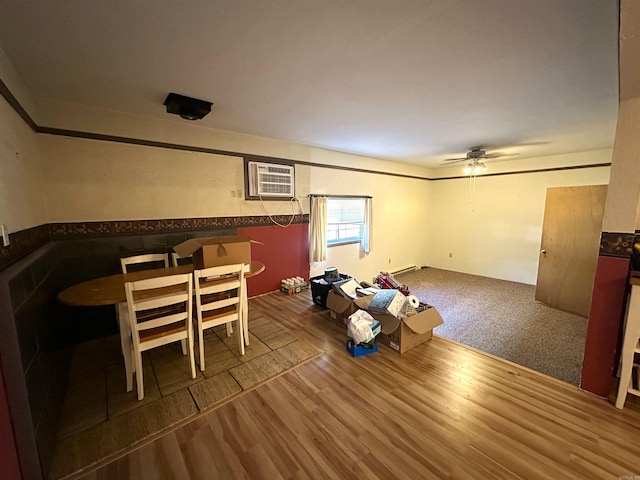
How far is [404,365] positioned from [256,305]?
81.3 inches

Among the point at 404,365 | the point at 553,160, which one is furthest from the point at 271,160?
the point at 553,160

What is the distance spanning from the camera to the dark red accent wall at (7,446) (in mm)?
989

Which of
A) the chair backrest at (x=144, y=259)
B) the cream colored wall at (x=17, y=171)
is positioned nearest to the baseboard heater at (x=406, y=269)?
the chair backrest at (x=144, y=259)

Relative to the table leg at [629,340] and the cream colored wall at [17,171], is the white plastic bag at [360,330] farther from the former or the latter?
the cream colored wall at [17,171]

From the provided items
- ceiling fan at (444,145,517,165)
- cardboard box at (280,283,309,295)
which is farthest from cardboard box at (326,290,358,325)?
ceiling fan at (444,145,517,165)

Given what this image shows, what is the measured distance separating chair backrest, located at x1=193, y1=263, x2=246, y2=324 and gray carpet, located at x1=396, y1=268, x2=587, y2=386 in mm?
2437

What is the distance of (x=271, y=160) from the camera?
371 centimetres

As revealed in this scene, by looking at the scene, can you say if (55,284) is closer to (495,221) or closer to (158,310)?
(158,310)

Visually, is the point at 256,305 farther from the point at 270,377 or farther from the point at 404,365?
the point at 404,365

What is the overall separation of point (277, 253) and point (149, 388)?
2.33 meters

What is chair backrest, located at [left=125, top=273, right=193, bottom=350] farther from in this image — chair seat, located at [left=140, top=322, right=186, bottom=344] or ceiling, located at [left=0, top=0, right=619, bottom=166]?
ceiling, located at [left=0, top=0, right=619, bottom=166]

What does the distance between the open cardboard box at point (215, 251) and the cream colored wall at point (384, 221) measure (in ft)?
7.13

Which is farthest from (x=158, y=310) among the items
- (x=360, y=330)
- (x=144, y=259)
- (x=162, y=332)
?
(x=360, y=330)

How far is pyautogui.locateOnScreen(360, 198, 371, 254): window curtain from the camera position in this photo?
5059mm
